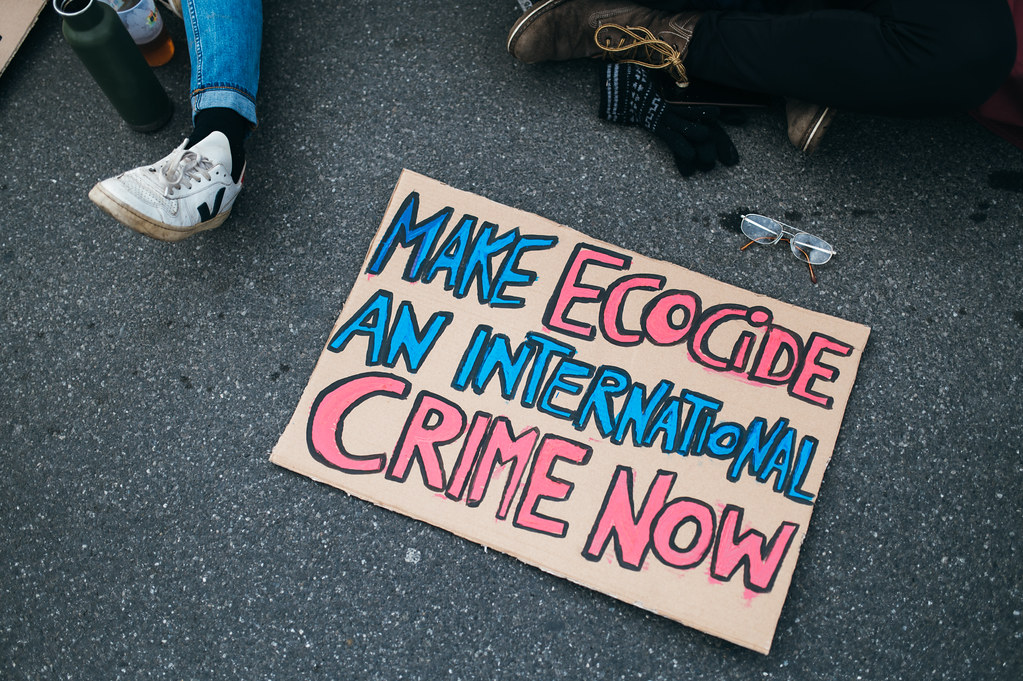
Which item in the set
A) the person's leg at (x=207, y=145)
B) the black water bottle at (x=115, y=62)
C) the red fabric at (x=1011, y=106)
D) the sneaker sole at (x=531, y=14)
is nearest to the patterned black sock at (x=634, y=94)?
the sneaker sole at (x=531, y=14)

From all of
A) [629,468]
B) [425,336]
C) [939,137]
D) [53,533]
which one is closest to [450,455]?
[425,336]

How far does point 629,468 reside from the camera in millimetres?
1235

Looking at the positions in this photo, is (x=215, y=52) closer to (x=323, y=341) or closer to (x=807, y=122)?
(x=323, y=341)

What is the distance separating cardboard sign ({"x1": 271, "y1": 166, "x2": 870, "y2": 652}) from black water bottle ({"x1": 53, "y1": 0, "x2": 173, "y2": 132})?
0.54m

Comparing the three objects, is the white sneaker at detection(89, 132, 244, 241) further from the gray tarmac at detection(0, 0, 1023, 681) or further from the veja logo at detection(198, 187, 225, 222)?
the gray tarmac at detection(0, 0, 1023, 681)

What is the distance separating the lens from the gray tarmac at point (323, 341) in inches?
47.9

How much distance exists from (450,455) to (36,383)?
0.85m

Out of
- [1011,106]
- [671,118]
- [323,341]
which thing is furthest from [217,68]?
[1011,106]

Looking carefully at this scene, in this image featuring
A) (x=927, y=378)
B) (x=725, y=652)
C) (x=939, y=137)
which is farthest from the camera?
(x=939, y=137)

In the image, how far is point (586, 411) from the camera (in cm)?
126

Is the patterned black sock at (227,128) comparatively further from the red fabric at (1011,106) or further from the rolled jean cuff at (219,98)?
the red fabric at (1011,106)

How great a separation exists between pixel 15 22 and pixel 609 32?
4.24 feet

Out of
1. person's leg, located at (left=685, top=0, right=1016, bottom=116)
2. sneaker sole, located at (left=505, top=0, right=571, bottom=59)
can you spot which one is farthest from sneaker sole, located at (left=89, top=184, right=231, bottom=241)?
person's leg, located at (left=685, top=0, right=1016, bottom=116)

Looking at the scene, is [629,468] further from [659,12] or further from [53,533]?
[53,533]
